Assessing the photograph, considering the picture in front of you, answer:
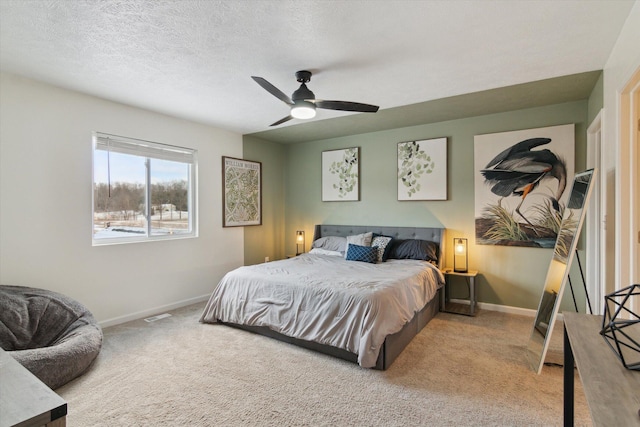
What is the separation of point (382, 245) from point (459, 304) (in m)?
1.31

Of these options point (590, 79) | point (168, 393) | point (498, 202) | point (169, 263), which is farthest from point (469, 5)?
point (169, 263)

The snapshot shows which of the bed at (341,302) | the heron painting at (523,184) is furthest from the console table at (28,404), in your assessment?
the heron painting at (523,184)

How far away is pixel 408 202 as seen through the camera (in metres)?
4.87

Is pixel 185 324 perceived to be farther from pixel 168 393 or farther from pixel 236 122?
pixel 236 122

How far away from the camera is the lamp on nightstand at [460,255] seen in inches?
170

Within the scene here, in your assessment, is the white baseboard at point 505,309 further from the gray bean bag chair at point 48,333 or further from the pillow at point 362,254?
the gray bean bag chair at point 48,333

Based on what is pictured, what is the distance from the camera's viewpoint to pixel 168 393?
2336 millimetres

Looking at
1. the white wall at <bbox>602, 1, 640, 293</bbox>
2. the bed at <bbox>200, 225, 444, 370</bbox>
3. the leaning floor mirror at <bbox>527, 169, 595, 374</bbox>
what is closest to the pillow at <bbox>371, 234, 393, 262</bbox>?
the bed at <bbox>200, 225, 444, 370</bbox>

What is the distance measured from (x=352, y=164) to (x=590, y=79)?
10.2 feet

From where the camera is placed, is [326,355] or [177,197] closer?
[326,355]

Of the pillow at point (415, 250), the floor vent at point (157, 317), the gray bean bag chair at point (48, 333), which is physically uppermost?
the pillow at point (415, 250)

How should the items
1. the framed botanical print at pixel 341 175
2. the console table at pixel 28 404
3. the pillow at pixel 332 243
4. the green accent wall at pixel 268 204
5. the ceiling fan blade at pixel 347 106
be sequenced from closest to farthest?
the console table at pixel 28 404 < the ceiling fan blade at pixel 347 106 < the pillow at pixel 332 243 < the framed botanical print at pixel 341 175 < the green accent wall at pixel 268 204

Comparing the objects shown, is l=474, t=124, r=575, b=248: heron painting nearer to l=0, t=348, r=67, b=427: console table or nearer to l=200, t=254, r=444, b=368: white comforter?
l=200, t=254, r=444, b=368: white comforter

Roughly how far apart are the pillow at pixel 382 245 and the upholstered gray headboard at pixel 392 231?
25 centimetres
